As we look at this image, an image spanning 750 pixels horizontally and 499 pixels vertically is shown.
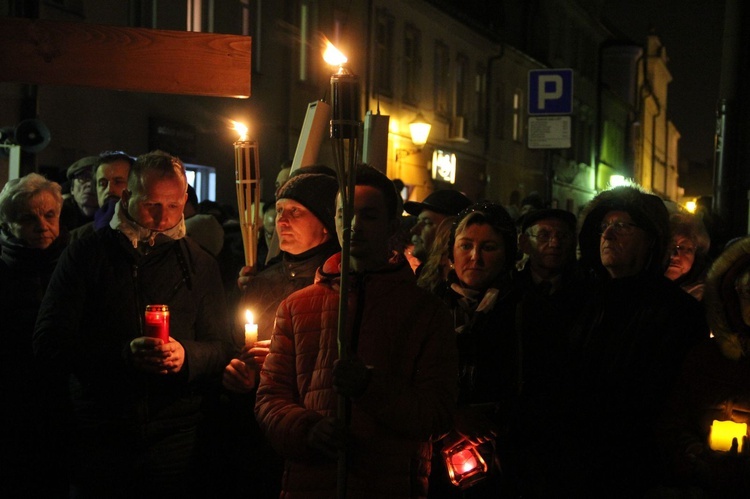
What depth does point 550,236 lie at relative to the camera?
6020 mm

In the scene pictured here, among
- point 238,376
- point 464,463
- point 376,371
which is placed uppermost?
point 376,371

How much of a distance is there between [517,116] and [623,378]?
101ft

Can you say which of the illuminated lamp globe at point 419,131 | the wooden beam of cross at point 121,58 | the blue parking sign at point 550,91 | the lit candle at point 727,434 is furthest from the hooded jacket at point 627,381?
the illuminated lamp globe at point 419,131

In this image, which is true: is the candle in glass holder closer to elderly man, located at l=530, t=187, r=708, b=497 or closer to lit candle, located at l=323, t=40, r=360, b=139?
lit candle, located at l=323, t=40, r=360, b=139

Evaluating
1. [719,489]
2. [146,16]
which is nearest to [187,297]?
[719,489]

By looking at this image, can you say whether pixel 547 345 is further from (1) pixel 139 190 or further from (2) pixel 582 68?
(2) pixel 582 68

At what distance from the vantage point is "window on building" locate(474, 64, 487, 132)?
99.8ft

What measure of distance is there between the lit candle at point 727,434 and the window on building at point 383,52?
762 inches

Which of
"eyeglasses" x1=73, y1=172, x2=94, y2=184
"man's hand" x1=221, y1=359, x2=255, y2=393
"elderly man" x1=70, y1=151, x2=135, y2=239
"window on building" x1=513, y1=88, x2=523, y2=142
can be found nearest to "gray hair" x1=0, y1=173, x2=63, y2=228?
"elderly man" x1=70, y1=151, x2=135, y2=239

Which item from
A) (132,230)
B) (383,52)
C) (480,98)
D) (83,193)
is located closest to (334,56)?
(132,230)

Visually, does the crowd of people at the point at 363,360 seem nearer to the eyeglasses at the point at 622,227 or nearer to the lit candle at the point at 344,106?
the eyeglasses at the point at 622,227

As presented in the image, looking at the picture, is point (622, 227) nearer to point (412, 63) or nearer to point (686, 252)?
point (686, 252)

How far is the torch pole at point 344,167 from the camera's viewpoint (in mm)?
3051

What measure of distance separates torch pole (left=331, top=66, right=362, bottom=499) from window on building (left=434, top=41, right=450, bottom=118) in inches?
953
